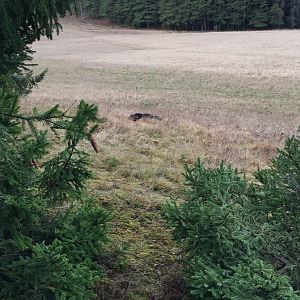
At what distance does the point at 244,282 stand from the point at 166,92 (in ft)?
72.1

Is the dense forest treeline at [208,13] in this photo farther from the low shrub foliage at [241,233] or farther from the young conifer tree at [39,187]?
the young conifer tree at [39,187]

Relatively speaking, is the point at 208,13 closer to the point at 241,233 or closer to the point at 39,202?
the point at 241,233

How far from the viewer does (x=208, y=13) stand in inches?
3115

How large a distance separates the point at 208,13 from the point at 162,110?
6756cm

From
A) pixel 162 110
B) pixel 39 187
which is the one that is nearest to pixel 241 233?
pixel 39 187

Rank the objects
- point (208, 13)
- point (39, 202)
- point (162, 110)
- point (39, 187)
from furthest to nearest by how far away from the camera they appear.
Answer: point (208, 13)
point (162, 110)
point (39, 187)
point (39, 202)

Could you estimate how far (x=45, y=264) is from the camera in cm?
245

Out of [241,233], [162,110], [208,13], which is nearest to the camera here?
[241,233]

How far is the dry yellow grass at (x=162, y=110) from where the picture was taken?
445 centimetres

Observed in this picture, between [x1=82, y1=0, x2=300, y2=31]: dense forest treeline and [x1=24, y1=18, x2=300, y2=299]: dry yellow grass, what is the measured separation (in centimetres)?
1931

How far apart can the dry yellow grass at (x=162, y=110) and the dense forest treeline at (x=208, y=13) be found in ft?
63.4

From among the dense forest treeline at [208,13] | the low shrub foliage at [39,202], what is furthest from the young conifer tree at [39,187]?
the dense forest treeline at [208,13]

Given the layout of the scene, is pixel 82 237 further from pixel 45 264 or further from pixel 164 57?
pixel 164 57

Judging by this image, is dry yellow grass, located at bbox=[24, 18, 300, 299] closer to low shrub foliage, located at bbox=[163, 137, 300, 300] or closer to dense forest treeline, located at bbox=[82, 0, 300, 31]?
low shrub foliage, located at bbox=[163, 137, 300, 300]
